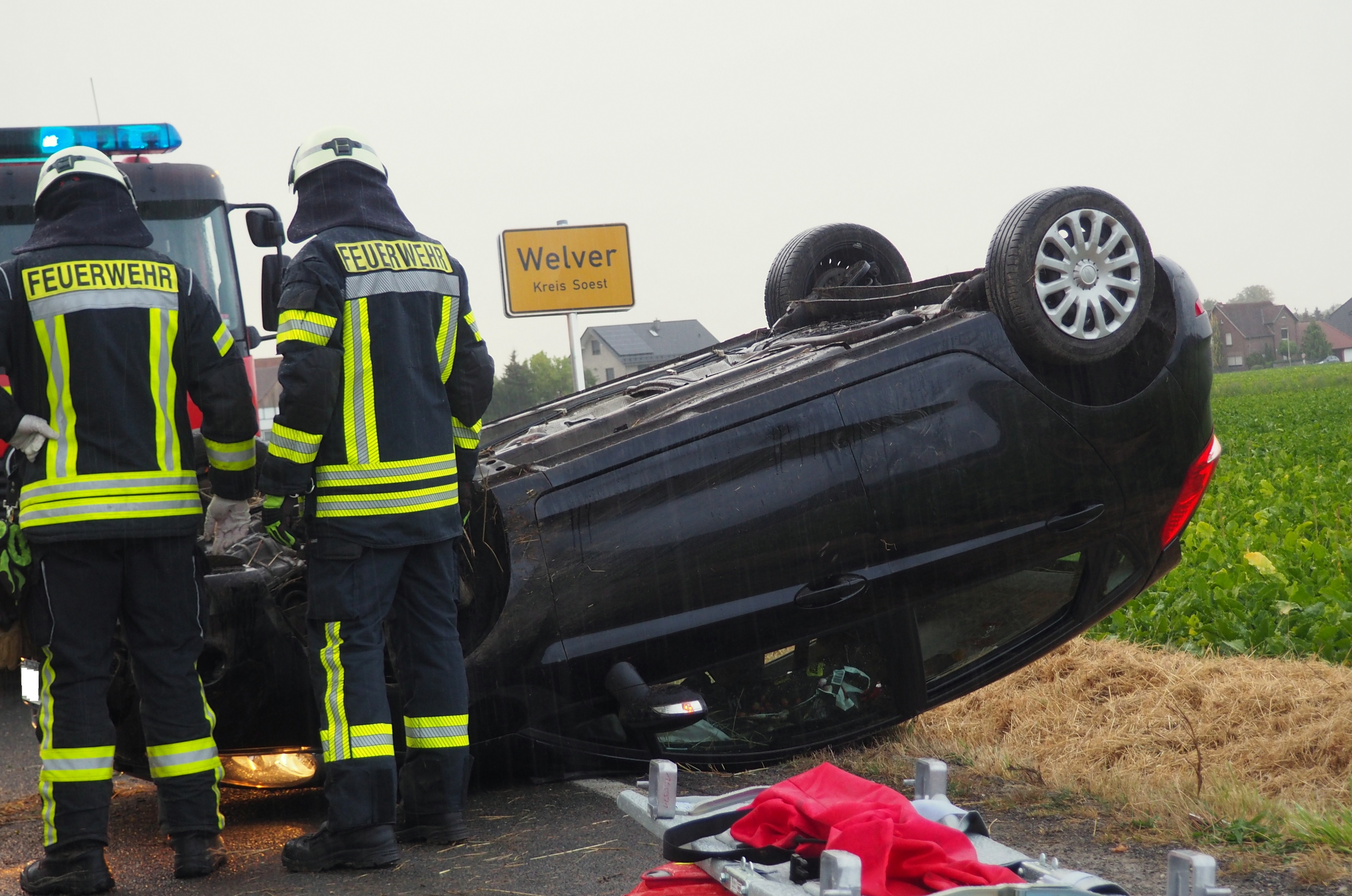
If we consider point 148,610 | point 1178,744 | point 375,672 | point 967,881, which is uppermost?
point 148,610

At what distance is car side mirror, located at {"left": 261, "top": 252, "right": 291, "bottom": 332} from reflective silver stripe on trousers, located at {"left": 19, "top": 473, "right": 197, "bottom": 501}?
2303 millimetres

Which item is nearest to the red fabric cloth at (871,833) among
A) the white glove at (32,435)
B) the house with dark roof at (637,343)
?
the white glove at (32,435)

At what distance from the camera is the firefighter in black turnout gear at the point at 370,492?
3.23 m

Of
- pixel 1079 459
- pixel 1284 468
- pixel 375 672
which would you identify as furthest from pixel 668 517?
pixel 1284 468

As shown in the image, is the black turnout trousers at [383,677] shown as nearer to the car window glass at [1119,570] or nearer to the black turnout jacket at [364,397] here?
the black turnout jacket at [364,397]

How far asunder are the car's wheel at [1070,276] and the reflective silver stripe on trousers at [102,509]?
2.56 m

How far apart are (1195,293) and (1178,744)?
5.23 ft

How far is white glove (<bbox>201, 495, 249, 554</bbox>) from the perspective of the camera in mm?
3578

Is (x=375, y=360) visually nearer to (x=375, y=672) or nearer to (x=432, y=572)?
(x=432, y=572)

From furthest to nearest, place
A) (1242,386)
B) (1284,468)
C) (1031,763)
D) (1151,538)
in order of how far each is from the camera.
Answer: (1242,386), (1284,468), (1151,538), (1031,763)

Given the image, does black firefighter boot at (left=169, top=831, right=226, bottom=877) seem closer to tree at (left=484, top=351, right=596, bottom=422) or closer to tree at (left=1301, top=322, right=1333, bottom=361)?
tree at (left=484, top=351, right=596, bottom=422)

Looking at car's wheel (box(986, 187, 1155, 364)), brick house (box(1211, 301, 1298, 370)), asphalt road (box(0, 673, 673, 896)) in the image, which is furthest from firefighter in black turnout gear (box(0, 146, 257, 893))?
brick house (box(1211, 301, 1298, 370))

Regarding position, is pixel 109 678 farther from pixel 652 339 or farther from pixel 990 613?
pixel 652 339

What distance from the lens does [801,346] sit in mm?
4297
